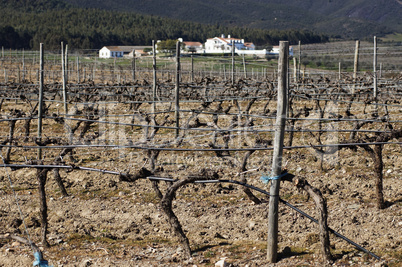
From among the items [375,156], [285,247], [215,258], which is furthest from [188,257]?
[375,156]

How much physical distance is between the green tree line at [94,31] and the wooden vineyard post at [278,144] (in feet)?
225

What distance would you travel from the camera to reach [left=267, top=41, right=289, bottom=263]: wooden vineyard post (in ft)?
16.3

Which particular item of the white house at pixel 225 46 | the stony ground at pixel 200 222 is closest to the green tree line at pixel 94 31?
the white house at pixel 225 46

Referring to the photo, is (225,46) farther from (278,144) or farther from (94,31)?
(278,144)

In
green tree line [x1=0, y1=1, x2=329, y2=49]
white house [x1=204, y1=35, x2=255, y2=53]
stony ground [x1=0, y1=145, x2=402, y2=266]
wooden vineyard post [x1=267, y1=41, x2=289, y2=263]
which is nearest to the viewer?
wooden vineyard post [x1=267, y1=41, x2=289, y2=263]

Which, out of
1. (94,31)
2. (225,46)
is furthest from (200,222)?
(94,31)

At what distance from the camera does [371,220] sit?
21.5 ft

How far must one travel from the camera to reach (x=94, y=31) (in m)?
94.4

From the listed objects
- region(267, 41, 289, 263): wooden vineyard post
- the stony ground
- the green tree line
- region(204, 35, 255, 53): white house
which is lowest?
the stony ground

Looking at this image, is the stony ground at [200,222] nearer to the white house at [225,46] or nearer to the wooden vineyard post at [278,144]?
the wooden vineyard post at [278,144]

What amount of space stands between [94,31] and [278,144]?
9359cm

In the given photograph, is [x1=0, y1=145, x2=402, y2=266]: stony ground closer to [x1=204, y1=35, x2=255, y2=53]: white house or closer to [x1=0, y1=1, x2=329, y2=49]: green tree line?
[x1=204, y1=35, x2=255, y2=53]: white house

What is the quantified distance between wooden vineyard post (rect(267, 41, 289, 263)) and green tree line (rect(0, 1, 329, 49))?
68690 millimetres

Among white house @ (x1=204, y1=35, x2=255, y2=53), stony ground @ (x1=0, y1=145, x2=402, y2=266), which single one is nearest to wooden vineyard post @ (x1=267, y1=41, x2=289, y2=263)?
stony ground @ (x1=0, y1=145, x2=402, y2=266)
